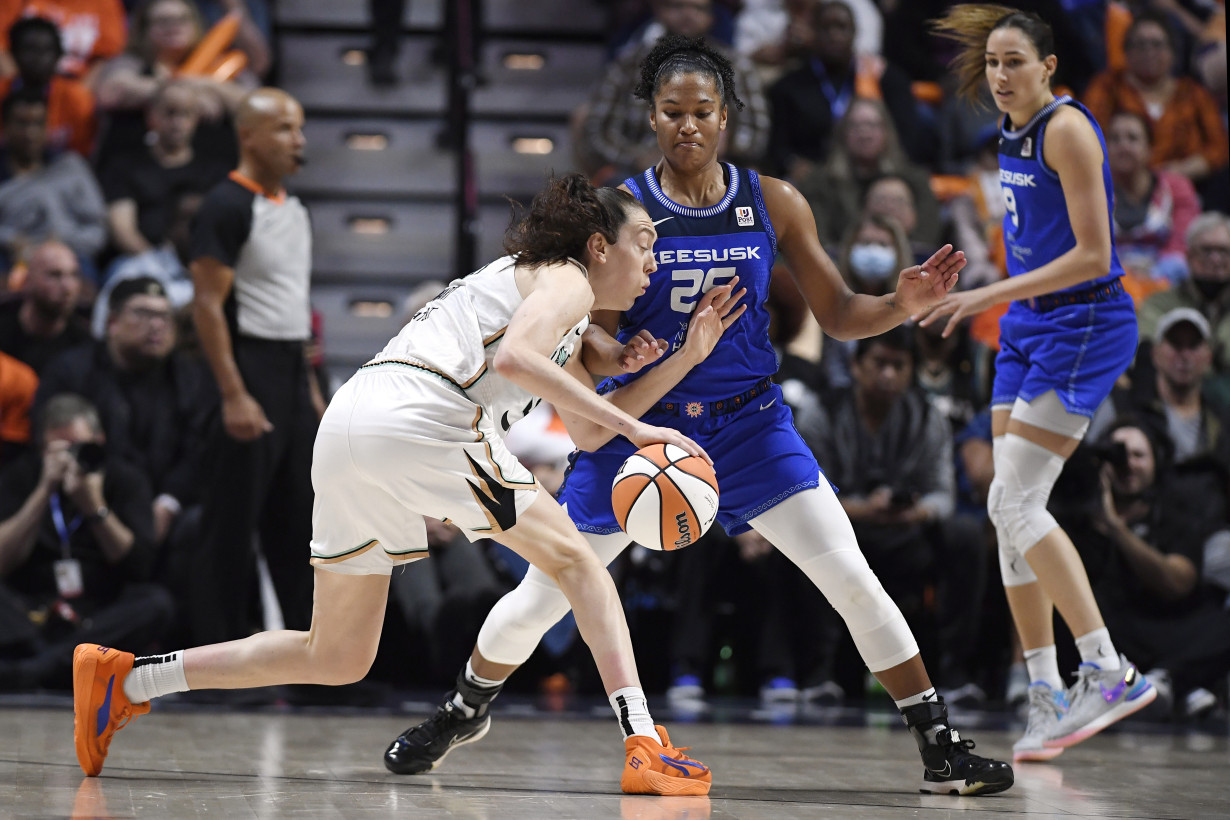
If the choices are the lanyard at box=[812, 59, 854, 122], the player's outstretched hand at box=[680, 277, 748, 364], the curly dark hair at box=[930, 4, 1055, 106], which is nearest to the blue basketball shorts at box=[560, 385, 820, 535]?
the player's outstretched hand at box=[680, 277, 748, 364]

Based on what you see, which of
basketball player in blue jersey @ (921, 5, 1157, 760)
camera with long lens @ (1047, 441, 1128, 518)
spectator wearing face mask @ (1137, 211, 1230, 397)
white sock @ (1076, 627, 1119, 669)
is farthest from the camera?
spectator wearing face mask @ (1137, 211, 1230, 397)

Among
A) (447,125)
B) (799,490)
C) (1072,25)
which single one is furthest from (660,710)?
(1072,25)

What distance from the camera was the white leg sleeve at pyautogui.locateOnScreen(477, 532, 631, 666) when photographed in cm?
398

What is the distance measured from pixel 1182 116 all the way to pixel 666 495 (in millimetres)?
7243

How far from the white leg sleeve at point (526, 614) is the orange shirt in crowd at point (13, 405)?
3.93 meters

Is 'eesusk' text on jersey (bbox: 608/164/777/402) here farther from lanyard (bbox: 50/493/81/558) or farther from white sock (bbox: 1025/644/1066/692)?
lanyard (bbox: 50/493/81/558)

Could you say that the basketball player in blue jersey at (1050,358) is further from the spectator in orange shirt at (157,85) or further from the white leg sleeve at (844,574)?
the spectator in orange shirt at (157,85)

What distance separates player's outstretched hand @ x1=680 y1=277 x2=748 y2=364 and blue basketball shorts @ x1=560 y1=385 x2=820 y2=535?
8.7 inches

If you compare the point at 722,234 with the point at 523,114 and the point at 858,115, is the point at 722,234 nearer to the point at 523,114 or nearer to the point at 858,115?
the point at 858,115

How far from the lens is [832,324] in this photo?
4.03 m

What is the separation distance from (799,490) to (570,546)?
0.65m

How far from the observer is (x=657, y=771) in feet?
11.8

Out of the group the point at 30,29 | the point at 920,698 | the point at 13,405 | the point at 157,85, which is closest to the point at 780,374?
the point at 920,698

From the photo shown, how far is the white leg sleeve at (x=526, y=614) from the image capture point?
398cm
